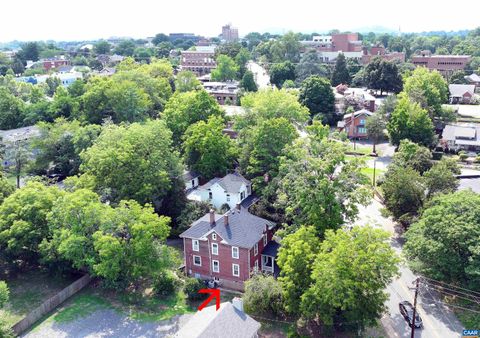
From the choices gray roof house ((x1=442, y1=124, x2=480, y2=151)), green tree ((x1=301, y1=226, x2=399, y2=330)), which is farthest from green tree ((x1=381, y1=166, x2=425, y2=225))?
gray roof house ((x1=442, y1=124, x2=480, y2=151))

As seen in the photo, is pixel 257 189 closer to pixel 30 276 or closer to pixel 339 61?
pixel 30 276

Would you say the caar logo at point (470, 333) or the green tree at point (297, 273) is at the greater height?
the green tree at point (297, 273)

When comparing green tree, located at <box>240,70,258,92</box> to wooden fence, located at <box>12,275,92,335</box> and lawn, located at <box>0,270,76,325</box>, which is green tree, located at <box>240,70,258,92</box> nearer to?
lawn, located at <box>0,270,76,325</box>

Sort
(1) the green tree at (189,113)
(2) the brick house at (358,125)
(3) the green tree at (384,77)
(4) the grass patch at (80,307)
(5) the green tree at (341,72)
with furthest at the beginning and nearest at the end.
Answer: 1. (5) the green tree at (341,72)
2. (3) the green tree at (384,77)
3. (2) the brick house at (358,125)
4. (1) the green tree at (189,113)
5. (4) the grass patch at (80,307)

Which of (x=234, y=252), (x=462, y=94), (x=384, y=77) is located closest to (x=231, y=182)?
(x=234, y=252)

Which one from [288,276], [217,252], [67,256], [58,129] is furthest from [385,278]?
[58,129]

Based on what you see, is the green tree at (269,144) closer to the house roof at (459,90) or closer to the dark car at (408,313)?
the dark car at (408,313)

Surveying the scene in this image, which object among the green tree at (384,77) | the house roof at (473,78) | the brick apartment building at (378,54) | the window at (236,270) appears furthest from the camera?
the brick apartment building at (378,54)

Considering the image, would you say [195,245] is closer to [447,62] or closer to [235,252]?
[235,252]

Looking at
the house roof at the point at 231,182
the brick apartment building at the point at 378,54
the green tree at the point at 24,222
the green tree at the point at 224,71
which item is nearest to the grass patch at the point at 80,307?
the green tree at the point at 24,222
